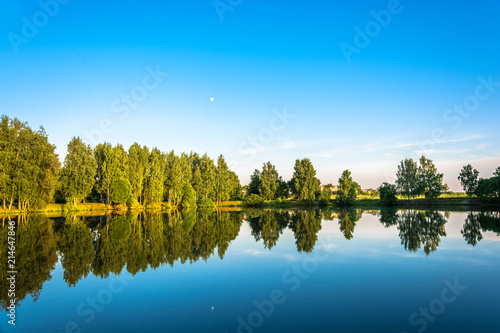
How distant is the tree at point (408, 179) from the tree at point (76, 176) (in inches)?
2935

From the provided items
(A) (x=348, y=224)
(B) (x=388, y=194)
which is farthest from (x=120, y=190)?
(B) (x=388, y=194)

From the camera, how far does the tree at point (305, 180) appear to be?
287 feet

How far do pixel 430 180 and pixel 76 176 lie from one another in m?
81.3

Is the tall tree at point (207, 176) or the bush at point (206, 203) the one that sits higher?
the tall tree at point (207, 176)

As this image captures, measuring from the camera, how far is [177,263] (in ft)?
40.1

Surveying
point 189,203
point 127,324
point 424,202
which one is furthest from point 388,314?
point 424,202

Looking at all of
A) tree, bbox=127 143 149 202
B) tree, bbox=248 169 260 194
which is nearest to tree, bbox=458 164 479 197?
tree, bbox=248 169 260 194

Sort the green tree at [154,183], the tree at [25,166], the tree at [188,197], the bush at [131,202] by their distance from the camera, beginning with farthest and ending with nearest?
the tree at [188,197] → the green tree at [154,183] → the bush at [131,202] → the tree at [25,166]

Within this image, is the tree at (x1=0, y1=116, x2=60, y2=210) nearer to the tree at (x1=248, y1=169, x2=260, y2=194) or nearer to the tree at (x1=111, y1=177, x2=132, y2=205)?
the tree at (x1=111, y1=177, x2=132, y2=205)

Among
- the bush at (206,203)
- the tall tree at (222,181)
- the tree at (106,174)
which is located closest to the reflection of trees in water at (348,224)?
the bush at (206,203)

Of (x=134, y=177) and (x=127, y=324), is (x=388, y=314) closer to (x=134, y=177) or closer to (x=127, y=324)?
(x=127, y=324)

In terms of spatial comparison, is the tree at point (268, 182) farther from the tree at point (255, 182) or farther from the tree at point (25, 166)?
the tree at point (25, 166)

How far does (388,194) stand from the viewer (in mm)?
72812

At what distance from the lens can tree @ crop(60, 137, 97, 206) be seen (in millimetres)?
50338
